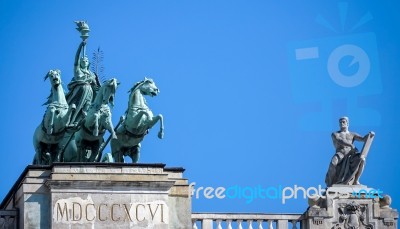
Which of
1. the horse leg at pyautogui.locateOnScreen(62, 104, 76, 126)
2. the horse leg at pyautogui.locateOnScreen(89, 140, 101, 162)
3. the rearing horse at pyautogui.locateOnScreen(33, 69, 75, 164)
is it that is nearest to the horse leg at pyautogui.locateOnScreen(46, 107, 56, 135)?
the rearing horse at pyautogui.locateOnScreen(33, 69, 75, 164)

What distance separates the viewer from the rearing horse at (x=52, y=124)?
152875 millimetres

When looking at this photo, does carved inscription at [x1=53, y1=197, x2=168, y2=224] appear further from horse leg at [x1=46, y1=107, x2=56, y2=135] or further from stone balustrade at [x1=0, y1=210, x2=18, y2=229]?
horse leg at [x1=46, y1=107, x2=56, y2=135]

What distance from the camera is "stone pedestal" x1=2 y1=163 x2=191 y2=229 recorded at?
496 feet

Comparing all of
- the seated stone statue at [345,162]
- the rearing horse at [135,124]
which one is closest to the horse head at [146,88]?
the rearing horse at [135,124]

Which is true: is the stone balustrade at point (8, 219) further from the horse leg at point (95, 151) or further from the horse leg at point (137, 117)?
the horse leg at point (137, 117)

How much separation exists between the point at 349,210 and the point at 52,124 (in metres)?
8.88

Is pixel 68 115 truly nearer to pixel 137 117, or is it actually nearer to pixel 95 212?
pixel 137 117

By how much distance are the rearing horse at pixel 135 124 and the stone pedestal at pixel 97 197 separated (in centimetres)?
153

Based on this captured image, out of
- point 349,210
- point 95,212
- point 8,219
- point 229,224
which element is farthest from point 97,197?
point 349,210

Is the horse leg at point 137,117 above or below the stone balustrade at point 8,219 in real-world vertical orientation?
above

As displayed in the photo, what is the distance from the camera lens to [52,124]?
15288 cm

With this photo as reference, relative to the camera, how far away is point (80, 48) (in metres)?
156

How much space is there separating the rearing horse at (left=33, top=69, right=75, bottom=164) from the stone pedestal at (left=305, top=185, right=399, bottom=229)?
7.48 metres

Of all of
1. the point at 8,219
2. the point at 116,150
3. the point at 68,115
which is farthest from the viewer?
the point at 116,150
